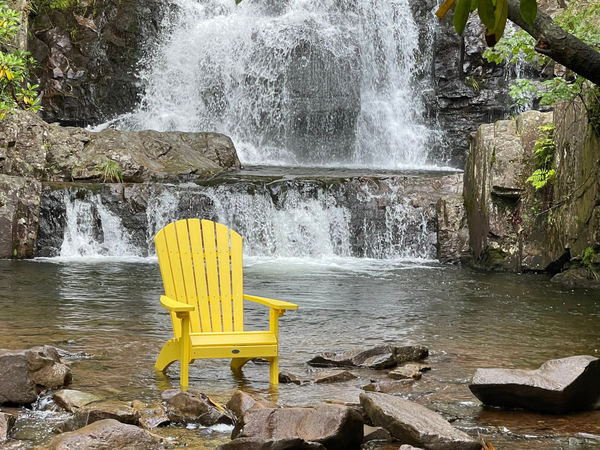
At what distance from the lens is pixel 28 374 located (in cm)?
374

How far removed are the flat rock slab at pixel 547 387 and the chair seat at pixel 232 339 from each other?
3.64 feet

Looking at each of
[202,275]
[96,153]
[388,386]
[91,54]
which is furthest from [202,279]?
[91,54]

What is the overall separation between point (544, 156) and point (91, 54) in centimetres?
1199

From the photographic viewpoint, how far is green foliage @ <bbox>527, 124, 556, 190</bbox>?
378 inches

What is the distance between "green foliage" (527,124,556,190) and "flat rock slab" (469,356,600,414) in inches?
242

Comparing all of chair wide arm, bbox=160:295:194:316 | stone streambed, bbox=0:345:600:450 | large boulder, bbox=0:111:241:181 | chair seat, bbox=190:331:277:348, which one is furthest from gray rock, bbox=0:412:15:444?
large boulder, bbox=0:111:241:181

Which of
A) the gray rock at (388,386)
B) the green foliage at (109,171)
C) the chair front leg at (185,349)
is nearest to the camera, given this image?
the chair front leg at (185,349)

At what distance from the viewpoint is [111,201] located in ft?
36.9

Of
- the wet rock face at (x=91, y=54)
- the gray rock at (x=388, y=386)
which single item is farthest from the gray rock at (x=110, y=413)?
the wet rock face at (x=91, y=54)

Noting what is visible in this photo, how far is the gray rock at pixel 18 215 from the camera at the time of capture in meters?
10.4

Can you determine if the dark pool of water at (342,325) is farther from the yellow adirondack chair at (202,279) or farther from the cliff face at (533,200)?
the cliff face at (533,200)

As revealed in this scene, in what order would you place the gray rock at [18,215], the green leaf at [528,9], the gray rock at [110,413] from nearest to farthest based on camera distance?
1. the green leaf at [528,9]
2. the gray rock at [110,413]
3. the gray rock at [18,215]

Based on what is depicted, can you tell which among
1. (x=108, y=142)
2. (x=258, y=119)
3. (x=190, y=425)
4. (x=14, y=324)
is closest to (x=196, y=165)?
(x=108, y=142)

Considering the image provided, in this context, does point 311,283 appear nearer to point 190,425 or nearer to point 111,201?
point 111,201
